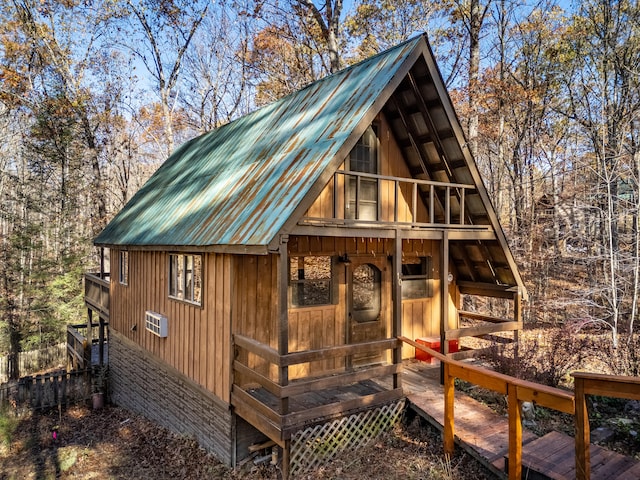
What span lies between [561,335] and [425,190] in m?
4.11

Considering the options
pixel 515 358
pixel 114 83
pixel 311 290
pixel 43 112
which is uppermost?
pixel 114 83

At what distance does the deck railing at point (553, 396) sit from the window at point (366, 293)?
10.5ft

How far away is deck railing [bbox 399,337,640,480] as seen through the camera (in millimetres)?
3975

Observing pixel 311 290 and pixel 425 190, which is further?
pixel 425 190

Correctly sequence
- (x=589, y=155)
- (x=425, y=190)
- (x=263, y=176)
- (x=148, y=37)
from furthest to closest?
(x=148, y=37) → (x=589, y=155) → (x=425, y=190) → (x=263, y=176)

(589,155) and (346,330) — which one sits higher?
(589,155)

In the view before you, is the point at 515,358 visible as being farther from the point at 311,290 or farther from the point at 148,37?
the point at 148,37

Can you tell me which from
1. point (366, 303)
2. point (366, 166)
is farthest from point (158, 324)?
point (366, 166)

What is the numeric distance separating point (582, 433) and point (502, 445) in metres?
1.61

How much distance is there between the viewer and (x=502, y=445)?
548 centimetres

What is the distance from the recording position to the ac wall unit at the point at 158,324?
30.0 feet

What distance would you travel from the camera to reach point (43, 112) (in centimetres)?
2094

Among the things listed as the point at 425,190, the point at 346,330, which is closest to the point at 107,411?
the point at 346,330

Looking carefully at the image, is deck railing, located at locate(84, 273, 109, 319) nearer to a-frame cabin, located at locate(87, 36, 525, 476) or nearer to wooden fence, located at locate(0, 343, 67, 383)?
a-frame cabin, located at locate(87, 36, 525, 476)
